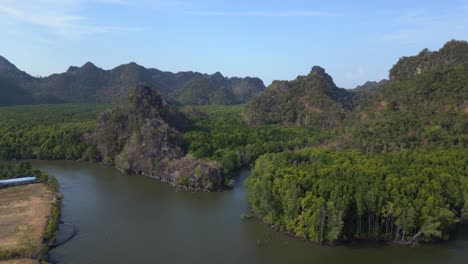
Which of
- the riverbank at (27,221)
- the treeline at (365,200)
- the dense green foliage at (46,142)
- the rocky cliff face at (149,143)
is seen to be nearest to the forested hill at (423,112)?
the treeline at (365,200)

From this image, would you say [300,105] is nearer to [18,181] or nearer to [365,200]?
[18,181]

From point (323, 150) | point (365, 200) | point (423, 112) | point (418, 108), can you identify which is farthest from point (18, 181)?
point (418, 108)

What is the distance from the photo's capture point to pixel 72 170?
204ft

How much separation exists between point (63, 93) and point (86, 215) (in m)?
161

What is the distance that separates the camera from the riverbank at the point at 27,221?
30625 millimetres

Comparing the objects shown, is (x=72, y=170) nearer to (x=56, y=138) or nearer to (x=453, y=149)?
(x=56, y=138)

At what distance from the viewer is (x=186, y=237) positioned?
3541 cm

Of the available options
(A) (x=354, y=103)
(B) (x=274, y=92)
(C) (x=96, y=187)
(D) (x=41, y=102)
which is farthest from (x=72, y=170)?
(D) (x=41, y=102)

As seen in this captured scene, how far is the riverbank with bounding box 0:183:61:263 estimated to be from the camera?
100 feet

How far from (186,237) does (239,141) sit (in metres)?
35.3

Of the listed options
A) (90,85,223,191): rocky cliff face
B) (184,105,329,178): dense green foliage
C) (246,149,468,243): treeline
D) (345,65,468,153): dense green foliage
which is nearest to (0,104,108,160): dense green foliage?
(90,85,223,191): rocky cliff face

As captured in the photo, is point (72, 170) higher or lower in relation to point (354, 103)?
lower

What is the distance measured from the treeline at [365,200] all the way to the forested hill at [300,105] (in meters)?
54.9

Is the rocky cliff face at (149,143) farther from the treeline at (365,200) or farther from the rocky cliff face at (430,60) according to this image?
the rocky cliff face at (430,60)
